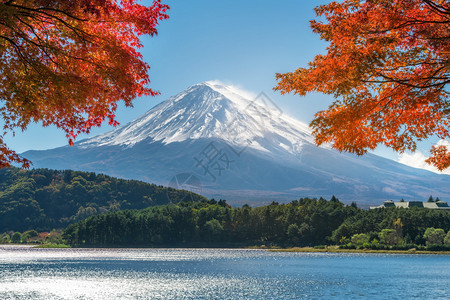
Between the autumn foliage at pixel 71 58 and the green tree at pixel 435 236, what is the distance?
88732 mm

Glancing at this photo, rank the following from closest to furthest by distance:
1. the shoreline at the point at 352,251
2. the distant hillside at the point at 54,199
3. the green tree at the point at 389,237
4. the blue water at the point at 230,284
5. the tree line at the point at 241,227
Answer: the blue water at the point at 230,284 < the shoreline at the point at 352,251 < the green tree at the point at 389,237 < the tree line at the point at 241,227 < the distant hillside at the point at 54,199

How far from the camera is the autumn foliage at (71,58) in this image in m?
10.4

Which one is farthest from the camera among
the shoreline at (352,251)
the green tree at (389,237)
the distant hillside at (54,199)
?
the distant hillside at (54,199)

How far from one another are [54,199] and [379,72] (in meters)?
185

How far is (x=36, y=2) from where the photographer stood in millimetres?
9625

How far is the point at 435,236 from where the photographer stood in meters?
88.9

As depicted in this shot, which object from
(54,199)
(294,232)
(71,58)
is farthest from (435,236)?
(54,199)

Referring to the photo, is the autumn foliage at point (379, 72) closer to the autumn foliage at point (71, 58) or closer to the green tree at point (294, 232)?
the autumn foliage at point (71, 58)

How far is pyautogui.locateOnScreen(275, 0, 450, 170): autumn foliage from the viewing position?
1199cm

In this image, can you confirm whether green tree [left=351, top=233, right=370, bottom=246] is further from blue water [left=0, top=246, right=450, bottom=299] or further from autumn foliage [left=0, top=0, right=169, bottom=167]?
autumn foliage [left=0, top=0, right=169, bottom=167]

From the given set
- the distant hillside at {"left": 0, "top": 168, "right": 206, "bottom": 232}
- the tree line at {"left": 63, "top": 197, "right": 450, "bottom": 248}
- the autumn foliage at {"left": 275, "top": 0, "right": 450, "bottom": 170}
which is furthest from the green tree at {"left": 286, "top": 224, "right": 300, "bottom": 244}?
the autumn foliage at {"left": 275, "top": 0, "right": 450, "bottom": 170}

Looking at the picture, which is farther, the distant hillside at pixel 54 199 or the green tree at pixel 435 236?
the distant hillside at pixel 54 199

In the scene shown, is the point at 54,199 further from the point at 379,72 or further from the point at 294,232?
the point at 379,72

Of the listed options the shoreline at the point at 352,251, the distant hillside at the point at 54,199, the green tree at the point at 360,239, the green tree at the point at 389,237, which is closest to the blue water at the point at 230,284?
the shoreline at the point at 352,251
